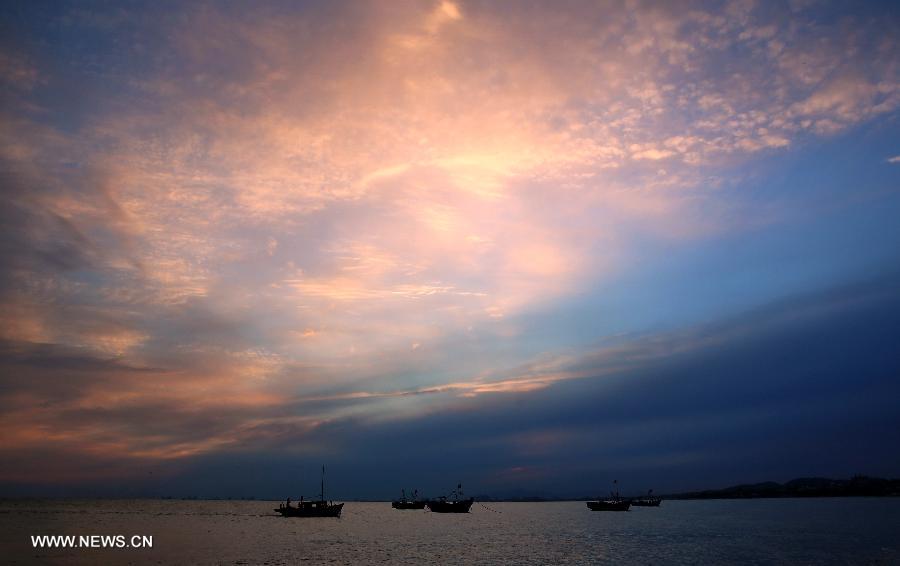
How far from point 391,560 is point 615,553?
30510 mm

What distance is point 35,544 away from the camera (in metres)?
87.9

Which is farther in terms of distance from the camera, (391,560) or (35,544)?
(35,544)

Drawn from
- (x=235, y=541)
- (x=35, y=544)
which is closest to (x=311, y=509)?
(x=235, y=541)

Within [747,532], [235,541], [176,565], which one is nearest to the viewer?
[176,565]

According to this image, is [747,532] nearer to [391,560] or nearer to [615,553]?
[615,553]

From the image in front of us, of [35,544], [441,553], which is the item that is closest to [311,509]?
[35,544]

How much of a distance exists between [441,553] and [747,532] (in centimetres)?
6883

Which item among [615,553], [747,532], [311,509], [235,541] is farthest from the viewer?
[311,509]

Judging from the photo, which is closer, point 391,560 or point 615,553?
point 391,560

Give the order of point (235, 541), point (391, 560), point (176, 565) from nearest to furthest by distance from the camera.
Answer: point (176, 565) → point (391, 560) → point (235, 541)

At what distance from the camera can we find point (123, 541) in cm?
9719

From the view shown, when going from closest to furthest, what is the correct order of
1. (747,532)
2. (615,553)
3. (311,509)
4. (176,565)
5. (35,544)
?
(176,565) → (615,553) → (35,544) → (747,532) → (311,509)

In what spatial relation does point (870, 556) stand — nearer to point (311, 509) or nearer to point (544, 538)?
point (544, 538)

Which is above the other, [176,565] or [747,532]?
[176,565]
